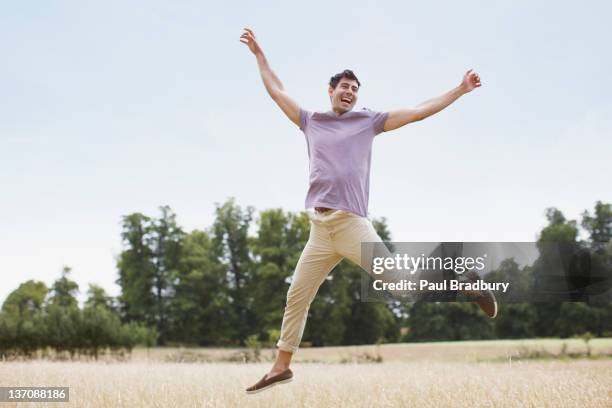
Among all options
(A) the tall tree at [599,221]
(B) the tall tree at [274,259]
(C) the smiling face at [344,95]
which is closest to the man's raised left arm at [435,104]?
(C) the smiling face at [344,95]

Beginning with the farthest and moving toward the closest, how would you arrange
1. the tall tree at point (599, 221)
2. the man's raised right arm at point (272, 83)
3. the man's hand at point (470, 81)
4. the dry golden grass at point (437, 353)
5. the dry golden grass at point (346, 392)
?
the tall tree at point (599, 221) < the dry golden grass at point (437, 353) < the dry golden grass at point (346, 392) < the man's raised right arm at point (272, 83) < the man's hand at point (470, 81)

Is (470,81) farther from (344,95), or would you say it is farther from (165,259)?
(165,259)

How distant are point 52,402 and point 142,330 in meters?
26.1

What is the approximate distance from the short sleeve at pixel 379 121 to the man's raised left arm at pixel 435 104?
9 centimetres

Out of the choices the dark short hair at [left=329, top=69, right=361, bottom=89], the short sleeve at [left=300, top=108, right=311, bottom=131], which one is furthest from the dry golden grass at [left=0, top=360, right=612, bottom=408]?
the dark short hair at [left=329, top=69, right=361, bottom=89]

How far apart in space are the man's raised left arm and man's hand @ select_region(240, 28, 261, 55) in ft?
5.57

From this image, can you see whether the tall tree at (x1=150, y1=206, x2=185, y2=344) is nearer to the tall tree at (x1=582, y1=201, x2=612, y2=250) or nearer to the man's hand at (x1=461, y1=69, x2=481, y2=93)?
the tall tree at (x1=582, y1=201, x2=612, y2=250)

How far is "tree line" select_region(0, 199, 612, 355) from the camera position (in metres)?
44.0

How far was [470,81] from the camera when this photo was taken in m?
5.67

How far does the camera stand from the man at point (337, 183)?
5.54 m

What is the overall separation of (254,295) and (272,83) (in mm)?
39874

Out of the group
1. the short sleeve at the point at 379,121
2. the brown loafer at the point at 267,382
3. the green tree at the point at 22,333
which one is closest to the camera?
the short sleeve at the point at 379,121

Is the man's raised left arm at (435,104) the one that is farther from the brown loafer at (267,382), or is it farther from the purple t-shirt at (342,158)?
the brown loafer at (267,382)

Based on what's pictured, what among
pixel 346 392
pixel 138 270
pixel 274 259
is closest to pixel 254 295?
pixel 274 259
